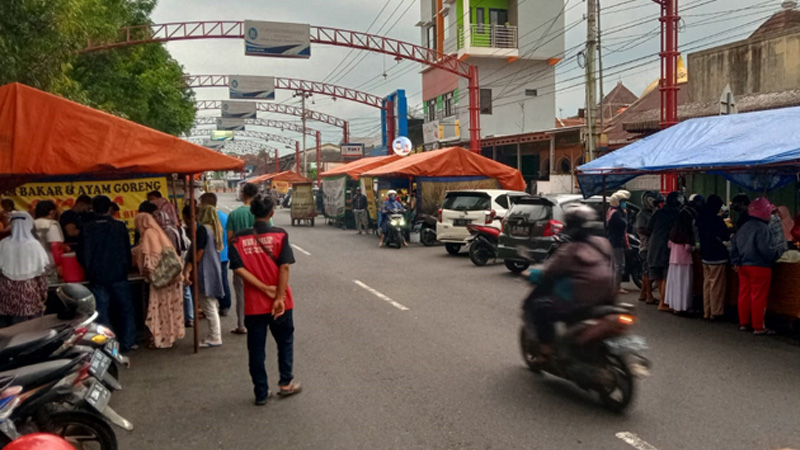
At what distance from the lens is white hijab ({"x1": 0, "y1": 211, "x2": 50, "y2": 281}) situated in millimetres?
6059

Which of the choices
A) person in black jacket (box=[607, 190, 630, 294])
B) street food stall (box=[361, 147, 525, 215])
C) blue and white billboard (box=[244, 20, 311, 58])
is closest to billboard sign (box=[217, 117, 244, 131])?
blue and white billboard (box=[244, 20, 311, 58])

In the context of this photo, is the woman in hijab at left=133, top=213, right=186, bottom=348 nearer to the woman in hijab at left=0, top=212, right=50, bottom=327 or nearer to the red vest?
the woman in hijab at left=0, top=212, right=50, bottom=327

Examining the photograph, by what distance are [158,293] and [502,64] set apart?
32.4m

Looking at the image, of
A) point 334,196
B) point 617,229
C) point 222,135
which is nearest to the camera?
point 617,229

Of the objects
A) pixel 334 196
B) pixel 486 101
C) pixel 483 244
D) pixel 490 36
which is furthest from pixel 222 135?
pixel 483 244

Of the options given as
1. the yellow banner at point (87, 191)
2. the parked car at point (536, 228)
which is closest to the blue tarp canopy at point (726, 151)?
the parked car at point (536, 228)

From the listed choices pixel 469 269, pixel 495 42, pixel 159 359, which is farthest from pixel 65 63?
pixel 495 42

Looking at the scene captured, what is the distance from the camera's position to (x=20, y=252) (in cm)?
608

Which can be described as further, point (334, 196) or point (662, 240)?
point (334, 196)

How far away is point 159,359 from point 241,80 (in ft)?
111

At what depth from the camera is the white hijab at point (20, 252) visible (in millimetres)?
6059

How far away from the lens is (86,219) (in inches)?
299

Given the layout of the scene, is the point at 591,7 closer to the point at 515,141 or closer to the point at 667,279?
the point at 515,141

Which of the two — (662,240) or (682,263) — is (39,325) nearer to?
(682,263)
